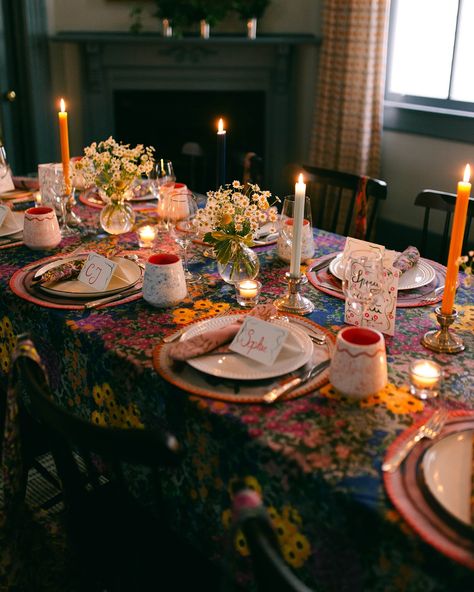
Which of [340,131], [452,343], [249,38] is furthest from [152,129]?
[452,343]

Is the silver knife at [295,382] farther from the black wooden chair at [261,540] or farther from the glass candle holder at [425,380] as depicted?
the black wooden chair at [261,540]

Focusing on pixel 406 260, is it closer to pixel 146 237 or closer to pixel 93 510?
pixel 146 237

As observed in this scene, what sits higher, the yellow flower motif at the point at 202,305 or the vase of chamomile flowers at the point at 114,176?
the vase of chamomile flowers at the point at 114,176

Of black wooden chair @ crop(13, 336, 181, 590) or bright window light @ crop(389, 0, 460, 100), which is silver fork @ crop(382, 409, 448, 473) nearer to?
black wooden chair @ crop(13, 336, 181, 590)

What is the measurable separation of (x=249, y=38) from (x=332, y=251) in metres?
2.20

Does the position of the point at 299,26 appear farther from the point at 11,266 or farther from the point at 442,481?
the point at 442,481

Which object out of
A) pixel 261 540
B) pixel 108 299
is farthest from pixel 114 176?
pixel 261 540

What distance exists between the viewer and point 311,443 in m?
1.05

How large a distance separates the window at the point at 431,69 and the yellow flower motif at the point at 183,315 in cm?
211

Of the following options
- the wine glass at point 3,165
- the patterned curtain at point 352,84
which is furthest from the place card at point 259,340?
the patterned curtain at point 352,84

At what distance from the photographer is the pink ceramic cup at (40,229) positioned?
6.04 ft

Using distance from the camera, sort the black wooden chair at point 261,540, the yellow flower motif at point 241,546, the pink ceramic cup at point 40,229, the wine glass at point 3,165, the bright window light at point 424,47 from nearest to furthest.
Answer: the black wooden chair at point 261,540
the yellow flower motif at point 241,546
the pink ceramic cup at point 40,229
the wine glass at point 3,165
the bright window light at point 424,47

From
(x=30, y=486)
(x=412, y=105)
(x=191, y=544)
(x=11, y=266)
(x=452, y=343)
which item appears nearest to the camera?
(x=191, y=544)

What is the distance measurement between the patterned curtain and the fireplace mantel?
348 mm
